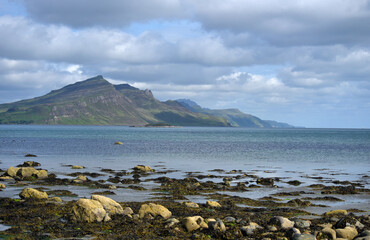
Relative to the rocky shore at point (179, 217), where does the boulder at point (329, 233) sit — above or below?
above

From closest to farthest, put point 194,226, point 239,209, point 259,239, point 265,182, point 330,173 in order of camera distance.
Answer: point 259,239 < point 194,226 < point 239,209 < point 265,182 < point 330,173

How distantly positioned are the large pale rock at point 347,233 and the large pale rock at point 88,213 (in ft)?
41.1

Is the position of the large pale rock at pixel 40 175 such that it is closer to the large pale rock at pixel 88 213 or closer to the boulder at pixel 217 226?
the large pale rock at pixel 88 213

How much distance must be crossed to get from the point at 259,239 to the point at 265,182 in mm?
23382

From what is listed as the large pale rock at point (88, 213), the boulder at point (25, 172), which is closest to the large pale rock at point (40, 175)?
the boulder at point (25, 172)

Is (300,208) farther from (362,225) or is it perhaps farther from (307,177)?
(307,177)

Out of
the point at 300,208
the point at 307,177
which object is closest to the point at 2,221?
the point at 300,208

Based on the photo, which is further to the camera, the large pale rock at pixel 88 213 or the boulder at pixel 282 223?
the large pale rock at pixel 88 213

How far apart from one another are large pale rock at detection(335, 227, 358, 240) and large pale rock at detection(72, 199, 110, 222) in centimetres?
1253

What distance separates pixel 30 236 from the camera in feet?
61.7

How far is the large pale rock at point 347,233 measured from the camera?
1888 cm

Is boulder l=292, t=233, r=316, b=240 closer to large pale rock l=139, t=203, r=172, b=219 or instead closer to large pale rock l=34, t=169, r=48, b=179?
large pale rock l=139, t=203, r=172, b=219

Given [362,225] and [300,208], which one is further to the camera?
[300,208]

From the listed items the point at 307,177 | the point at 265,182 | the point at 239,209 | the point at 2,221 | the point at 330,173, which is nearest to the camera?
the point at 2,221
